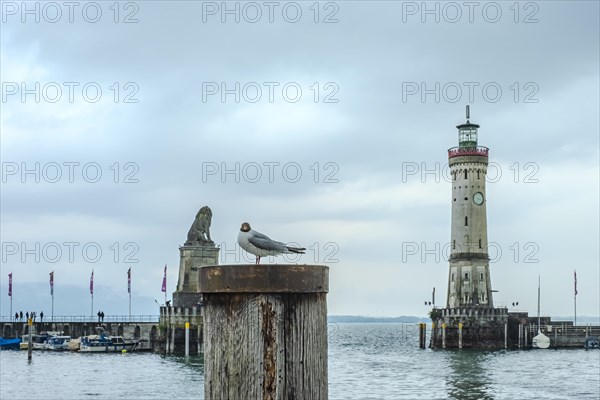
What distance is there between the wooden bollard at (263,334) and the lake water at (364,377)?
152 ft

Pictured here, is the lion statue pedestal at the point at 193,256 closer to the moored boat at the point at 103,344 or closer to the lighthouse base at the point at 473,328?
the moored boat at the point at 103,344

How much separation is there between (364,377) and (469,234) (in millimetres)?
36382

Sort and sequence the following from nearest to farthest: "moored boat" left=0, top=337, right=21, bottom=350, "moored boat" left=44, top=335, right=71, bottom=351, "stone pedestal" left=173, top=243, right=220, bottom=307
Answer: "stone pedestal" left=173, top=243, right=220, bottom=307 → "moored boat" left=44, top=335, right=71, bottom=351 → "moored boat" left=0, top=337, right=21, bottom=350

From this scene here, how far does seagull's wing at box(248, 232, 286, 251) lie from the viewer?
6895 millimetres

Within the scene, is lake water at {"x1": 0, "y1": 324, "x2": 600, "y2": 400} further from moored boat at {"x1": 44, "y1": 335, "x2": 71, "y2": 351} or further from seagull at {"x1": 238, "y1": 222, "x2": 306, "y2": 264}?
seagull at {"x1": 238, "y1": 222, "x2": 306, "y2": 264}

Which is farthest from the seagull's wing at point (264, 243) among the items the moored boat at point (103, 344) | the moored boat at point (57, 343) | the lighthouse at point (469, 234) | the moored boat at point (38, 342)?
the moored boat at point (38, 342)

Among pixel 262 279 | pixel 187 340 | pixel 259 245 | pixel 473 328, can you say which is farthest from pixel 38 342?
pixel 262 279

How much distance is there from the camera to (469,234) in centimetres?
9962

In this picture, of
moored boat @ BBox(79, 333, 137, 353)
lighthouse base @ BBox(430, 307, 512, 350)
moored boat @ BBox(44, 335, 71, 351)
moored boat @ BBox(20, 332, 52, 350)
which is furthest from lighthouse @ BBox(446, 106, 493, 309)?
moored boat @ BBox(20, 332, 52, 350)

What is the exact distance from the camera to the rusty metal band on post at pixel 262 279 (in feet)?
16.0

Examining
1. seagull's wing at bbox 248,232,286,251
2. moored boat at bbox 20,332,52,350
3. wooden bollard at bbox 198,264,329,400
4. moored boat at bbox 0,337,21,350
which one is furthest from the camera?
moored boat at bbox 0,337,21,350

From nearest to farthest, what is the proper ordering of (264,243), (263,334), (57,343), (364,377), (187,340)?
(263,334)
(264,243)
(364,377)
(187,340)
(57,343)

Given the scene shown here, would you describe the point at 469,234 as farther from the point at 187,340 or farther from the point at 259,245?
the point at 259,245

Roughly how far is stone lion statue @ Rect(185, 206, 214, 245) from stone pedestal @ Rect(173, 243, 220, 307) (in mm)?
590
